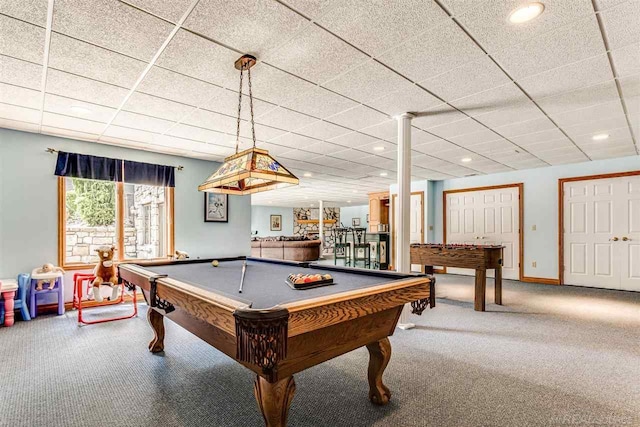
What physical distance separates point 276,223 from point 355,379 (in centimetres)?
1381

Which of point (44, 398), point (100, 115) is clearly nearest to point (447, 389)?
point (44, 398)

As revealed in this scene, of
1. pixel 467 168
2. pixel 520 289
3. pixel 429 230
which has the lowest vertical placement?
pixel 520 289

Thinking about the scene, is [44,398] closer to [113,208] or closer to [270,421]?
[270,421]

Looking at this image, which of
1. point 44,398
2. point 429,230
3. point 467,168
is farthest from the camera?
point 429,230

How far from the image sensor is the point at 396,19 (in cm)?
200

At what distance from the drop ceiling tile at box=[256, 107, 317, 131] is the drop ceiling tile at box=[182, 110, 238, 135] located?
1.17 feet

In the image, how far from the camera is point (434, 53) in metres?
2.39

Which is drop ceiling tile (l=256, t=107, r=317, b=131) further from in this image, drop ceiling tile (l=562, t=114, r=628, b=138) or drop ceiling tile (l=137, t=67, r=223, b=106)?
drop ceiling tile (l=562, t=114, r=628, b=138)

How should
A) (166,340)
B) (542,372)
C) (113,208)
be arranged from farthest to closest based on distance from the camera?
(113,208), (166,340), (542,372)

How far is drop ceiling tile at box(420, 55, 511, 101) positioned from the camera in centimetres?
259

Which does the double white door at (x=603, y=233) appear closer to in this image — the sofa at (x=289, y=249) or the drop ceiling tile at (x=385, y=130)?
the drop ceiling tile at (x=385, y=130)

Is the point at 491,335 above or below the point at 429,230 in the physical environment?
below

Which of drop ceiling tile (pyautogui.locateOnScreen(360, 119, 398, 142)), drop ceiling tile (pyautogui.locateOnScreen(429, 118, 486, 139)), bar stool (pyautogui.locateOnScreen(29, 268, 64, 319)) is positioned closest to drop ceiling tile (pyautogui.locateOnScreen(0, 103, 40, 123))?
bar stool (pyautogui.locateOnScreen(29, 268, 64, 319))

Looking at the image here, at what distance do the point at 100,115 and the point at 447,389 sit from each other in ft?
13.7
